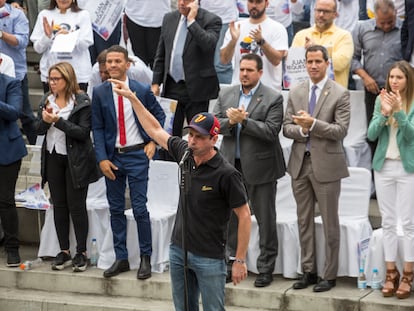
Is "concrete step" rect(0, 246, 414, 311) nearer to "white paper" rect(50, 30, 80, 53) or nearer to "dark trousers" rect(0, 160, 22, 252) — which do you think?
"dark trousers" rect(0, 160, 22, 252)

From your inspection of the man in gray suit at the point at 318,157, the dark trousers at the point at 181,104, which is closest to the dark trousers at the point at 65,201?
the dark trousers at the point at 181,104

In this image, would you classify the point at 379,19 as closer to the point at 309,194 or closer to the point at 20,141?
the point at 309,194

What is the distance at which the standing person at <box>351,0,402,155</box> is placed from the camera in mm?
11586

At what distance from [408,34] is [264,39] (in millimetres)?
1509

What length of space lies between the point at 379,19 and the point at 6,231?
4.50 meters

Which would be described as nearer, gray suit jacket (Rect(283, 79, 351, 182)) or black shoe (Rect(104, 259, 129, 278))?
gray suit jacket (Rect(283, 79, 351, 182))

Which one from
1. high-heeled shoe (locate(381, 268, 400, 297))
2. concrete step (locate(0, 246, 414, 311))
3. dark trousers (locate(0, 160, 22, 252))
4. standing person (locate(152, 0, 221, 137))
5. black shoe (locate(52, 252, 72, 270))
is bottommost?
concrete step (locate(0, 246, 414, 311))

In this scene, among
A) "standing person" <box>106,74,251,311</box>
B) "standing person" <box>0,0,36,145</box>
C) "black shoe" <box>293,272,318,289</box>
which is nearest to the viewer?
"standing person" <box>106,74,251,311</box>

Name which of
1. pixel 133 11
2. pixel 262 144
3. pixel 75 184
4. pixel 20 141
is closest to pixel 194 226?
pixel 262 144

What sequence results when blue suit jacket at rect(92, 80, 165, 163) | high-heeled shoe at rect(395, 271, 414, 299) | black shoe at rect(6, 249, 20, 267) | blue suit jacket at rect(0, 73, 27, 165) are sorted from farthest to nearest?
black shoe at rect(6, 249, 20, 267) → blue suit jacket at rect(0, 73, 27, 165) → blue suit jacket at rect(92, 80, 165, 163) → high-heeled shoe at rect(395, 271, 414, 299)

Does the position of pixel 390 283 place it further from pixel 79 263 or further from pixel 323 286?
pixel 79 263

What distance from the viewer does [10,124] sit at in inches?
445

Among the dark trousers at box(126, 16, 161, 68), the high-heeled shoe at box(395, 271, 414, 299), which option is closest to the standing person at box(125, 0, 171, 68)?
the dark trousers at box(126, 16, 161, 68)

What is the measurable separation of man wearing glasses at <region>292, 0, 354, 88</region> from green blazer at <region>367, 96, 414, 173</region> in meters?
1.67
